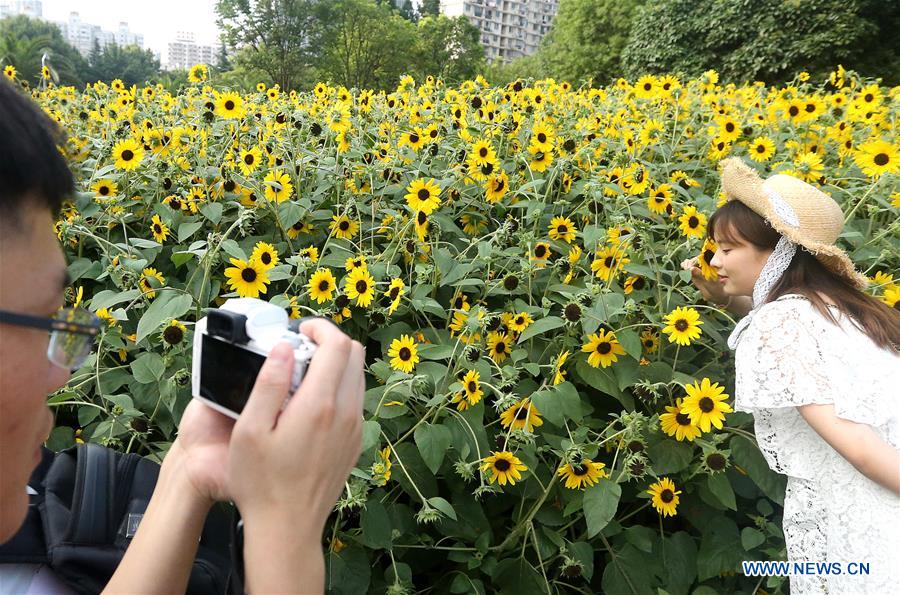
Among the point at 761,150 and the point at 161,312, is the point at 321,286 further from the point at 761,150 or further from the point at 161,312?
the point at 761,150

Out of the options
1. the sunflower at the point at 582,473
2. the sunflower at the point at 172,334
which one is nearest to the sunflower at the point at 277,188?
the sunflower at the point at 172,334

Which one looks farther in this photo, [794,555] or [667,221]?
[667,221]

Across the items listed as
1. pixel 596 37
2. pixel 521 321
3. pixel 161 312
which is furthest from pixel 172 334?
pixel 596 37

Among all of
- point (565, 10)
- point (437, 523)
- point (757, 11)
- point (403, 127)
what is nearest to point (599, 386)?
point (437, 523)

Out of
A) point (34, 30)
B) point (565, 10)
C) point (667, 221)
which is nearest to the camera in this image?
point (667, 221)

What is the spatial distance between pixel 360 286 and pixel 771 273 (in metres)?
Result: 1.06

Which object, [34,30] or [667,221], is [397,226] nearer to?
[667,221]

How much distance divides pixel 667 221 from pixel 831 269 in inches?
31.0

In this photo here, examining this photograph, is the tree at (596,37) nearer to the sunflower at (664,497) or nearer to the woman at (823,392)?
the woman at (823,392)

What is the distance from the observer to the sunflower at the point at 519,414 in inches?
59.4

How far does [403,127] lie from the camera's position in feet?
9.75

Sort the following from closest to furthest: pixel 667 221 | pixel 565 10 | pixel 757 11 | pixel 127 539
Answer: pixel 127 539
pixel 667 221
pixel 757 11
pixel 565 10

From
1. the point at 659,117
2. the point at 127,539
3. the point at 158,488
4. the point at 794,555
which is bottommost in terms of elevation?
the point at 794,555

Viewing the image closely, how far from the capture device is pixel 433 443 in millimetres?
1396
